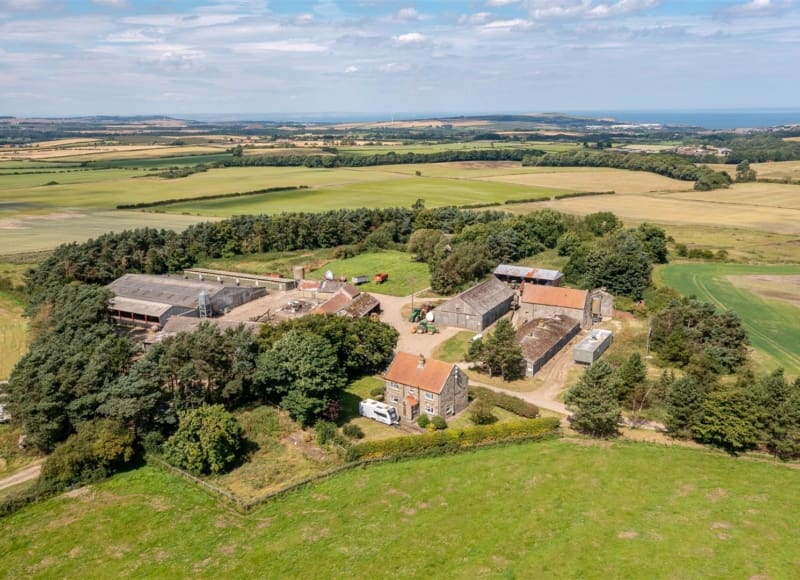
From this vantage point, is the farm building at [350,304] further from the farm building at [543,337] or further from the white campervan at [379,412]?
the white campervan at [379,412]

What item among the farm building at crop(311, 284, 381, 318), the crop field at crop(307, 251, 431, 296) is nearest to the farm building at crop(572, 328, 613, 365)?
the farm building at crop(311, 284, 381, 318)

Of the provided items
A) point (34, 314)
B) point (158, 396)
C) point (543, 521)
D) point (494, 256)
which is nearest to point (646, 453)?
point (543, 521)

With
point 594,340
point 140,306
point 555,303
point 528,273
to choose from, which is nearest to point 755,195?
point 528,273

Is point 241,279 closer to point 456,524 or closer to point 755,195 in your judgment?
point 456,524

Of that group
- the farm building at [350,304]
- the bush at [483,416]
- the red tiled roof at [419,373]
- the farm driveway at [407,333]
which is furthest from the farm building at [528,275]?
the bush at [483,416]

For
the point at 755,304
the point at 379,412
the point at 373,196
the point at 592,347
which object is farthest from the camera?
the point at 373,196

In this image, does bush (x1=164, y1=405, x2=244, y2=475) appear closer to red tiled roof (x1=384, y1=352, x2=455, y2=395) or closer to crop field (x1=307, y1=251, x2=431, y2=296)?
red tiled roof (x1=384, y1=352, x2=455, y2=395)

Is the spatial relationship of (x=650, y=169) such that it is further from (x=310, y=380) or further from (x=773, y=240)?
(x=310, y=380)
